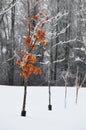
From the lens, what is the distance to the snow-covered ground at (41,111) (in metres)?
10.1

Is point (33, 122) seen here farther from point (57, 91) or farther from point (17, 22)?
point (17, 22)

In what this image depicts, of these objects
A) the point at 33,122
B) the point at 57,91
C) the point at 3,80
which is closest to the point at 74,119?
the point at 33,122

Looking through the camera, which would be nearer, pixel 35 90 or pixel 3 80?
pixel 35 90

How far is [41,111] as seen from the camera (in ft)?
40.8

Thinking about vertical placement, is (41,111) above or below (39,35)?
below

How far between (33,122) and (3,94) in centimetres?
428

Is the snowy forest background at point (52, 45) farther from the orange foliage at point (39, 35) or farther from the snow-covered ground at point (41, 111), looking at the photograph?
the orange foliage at point (39, 35)

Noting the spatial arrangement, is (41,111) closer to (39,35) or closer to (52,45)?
(39,35)

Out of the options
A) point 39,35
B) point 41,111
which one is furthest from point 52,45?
point 39,35

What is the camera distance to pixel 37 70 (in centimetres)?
1105

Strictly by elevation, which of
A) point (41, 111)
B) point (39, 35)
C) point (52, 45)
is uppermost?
point (52, 45)

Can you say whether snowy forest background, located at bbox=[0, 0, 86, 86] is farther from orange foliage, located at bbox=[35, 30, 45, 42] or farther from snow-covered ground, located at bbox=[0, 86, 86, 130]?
orange foliage, located at bbox=[35, 30, 45, 42]

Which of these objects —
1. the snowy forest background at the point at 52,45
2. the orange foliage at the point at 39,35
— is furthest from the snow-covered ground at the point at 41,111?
the snowy forest background at the point at 52,45

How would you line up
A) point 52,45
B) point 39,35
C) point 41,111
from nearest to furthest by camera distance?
1. point 39,35
2. point 41,111
3. point 52,45
